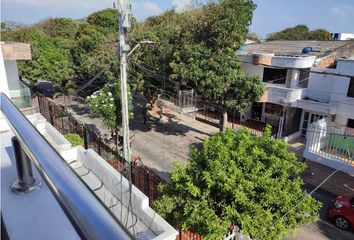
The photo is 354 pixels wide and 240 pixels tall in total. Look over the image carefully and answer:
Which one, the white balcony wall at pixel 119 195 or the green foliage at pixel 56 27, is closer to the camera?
the white balcony wall at pixel 119 195

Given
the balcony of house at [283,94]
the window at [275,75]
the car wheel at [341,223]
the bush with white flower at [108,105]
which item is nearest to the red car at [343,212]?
the car wheel at [341,223]

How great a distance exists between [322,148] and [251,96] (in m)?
3.90

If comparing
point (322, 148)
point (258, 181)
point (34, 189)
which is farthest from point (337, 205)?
point (34, 189)

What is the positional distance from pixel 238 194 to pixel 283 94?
41.3ft

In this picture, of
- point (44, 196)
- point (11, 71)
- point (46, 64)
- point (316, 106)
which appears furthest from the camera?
point (46, 64)

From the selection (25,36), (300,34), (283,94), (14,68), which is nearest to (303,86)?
(283,94)

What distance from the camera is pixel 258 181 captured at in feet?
16.9

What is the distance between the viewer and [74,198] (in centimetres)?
64

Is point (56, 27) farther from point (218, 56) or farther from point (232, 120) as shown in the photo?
point (218, 56)

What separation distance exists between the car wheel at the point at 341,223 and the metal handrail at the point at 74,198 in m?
10.2

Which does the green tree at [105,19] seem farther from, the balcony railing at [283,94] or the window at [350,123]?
the window at [350,123]

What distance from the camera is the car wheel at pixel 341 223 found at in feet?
28.5

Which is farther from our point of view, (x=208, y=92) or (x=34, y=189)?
(x=208, y=92)

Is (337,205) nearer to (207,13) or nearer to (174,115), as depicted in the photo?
(207,13)
